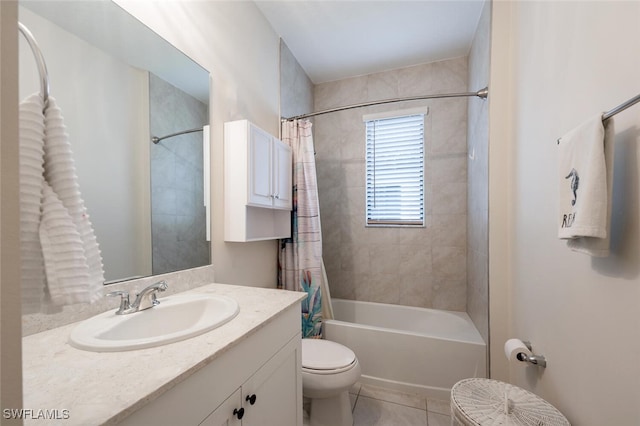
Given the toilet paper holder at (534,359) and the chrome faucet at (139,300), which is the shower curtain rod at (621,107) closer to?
the toilet paper holder at (534,359)

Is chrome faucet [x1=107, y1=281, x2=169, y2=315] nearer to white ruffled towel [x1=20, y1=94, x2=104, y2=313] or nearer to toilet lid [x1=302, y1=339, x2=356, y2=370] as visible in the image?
white ruffled towel [x1=20, y1=94, x2=104, y2=313]

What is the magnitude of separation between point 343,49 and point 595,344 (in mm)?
2431

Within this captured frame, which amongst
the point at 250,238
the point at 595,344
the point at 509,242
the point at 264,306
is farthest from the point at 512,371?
the point at 250,238

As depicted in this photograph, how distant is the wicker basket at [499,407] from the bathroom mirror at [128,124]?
131cm

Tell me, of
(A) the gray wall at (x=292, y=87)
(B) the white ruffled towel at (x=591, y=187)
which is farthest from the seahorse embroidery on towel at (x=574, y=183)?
(A) the gray wall at (x=292, y=87)

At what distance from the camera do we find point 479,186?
74.4 inches

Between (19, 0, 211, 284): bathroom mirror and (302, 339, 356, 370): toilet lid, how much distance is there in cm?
81

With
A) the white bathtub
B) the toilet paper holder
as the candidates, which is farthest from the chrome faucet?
the toilet paper holder

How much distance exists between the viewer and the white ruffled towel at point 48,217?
0.35 metres

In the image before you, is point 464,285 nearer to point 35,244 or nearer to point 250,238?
point 250,238

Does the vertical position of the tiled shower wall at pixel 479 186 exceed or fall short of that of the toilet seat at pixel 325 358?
it exceeds it

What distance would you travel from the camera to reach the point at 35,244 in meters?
0.36

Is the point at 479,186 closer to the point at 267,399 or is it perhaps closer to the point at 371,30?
the point at 371,30

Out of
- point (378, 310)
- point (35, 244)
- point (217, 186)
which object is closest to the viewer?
point (35, 244)
